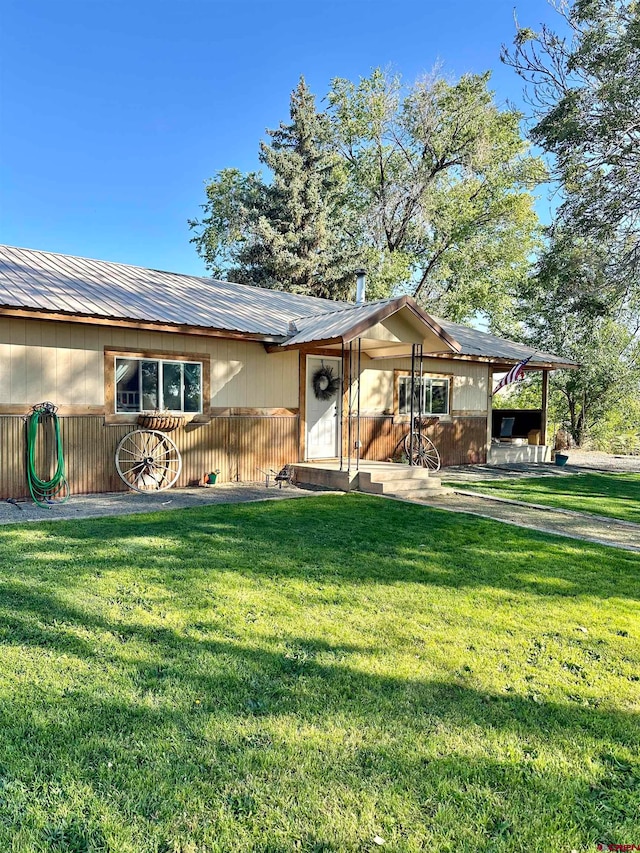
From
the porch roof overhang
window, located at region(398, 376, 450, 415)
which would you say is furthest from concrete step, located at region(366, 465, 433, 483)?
window, located at region(398, 376, 450, 415)

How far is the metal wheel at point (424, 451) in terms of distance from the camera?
1163 centimetres

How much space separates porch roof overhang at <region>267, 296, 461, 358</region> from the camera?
8.60 metres

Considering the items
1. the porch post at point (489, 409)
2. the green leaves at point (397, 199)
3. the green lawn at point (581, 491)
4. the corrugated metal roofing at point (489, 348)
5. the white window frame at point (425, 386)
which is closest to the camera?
the green lawn at point (581, 491)

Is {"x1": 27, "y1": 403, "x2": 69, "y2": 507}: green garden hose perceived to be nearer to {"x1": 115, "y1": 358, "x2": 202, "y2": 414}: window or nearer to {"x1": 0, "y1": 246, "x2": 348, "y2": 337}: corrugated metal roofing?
{"x1": 115, "y1": 358, "x2": 202, "y2": 414}: window

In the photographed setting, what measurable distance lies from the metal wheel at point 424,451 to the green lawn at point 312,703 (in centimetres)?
660

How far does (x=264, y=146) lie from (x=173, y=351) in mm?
19175

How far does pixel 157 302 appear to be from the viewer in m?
9.31

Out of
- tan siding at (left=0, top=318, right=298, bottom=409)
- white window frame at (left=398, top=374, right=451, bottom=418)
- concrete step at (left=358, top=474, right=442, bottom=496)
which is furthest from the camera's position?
white window frame at (left=398, top=374, right=451, bottom=418)

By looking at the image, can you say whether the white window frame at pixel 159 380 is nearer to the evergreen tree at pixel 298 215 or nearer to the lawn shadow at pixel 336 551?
the lawn shadow at pixel 336 551

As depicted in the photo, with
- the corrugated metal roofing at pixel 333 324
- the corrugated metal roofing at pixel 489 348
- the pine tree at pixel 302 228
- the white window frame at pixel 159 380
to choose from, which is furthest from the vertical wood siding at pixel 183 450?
the pine tree at pixel 302 228

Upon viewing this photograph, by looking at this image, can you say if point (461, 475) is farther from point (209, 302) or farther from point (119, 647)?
point (119, 647)

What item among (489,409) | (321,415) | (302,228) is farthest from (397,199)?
(321,415)

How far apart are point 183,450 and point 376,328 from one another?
3.70 metres

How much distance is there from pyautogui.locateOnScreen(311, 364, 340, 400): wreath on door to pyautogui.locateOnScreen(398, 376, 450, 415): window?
187 cm
